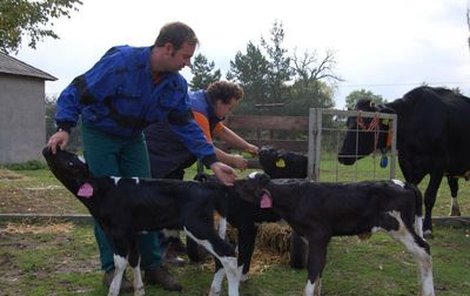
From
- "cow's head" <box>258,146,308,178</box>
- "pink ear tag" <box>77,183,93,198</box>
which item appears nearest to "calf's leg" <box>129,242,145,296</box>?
"pink ear tag" <box>77,183,93,198</box>

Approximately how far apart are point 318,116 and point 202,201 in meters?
2.26

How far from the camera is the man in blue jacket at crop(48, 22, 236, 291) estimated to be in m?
4.62

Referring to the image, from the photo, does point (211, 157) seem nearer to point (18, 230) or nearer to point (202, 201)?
point (202, 201)

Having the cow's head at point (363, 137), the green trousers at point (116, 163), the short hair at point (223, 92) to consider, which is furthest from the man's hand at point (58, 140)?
the cow's head at point (363, 137)

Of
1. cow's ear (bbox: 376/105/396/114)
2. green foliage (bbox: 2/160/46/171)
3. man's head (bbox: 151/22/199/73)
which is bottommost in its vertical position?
green foliage (bbox: 2/160/46/171)

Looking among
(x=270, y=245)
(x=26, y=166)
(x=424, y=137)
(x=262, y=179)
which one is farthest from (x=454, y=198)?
(x=26, y=166)

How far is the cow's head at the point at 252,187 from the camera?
4996 mm

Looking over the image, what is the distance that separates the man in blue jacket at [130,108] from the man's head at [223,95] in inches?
30.6

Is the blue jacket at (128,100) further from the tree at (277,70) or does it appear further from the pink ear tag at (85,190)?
the tree at (277,70)

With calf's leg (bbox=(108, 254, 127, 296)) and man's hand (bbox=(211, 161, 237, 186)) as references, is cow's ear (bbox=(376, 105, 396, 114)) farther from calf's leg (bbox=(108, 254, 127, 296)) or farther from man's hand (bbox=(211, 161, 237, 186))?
calf's leg (bbox=(108, 254, 127, 296))

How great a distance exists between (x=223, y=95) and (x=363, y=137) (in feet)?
10.3

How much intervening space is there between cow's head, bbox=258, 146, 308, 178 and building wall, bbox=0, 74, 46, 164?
71.1ft

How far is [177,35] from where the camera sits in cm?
455

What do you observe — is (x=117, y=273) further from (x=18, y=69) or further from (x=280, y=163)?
(x=18, y=69)
